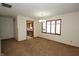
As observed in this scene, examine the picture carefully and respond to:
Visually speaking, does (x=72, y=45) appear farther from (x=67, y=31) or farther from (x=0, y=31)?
(x=0, y=31)

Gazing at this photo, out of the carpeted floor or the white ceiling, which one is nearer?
the white ceiling

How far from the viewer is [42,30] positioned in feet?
24.8

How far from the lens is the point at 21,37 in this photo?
243 inches

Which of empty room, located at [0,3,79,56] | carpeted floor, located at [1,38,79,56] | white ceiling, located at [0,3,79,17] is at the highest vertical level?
white ceiling, located at [0,3,79,17]

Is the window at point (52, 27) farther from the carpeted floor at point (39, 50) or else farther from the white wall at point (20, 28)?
the white wall at point (20, 28)

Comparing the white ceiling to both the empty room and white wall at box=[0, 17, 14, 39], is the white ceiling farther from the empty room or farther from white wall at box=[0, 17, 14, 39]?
white wall at box=[0, 17, 14, 39]

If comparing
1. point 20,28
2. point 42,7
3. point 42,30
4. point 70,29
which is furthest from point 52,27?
point 42,7

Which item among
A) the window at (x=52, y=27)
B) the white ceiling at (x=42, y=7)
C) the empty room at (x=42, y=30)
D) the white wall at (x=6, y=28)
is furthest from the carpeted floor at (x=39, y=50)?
the white wall at (x=6, y=28)

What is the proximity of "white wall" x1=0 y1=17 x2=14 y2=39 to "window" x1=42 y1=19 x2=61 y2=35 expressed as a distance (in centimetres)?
352

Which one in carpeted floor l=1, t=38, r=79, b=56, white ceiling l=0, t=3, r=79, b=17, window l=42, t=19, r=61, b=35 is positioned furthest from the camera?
window l=42, t=19, r=61, b=35

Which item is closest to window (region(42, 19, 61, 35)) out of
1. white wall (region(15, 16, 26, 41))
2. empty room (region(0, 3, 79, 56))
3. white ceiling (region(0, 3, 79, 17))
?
empty room (region(0, 3, 79, 56))

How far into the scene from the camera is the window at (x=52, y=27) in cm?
582

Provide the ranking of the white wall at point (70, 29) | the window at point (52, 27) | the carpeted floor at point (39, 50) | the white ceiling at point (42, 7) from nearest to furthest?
the white ceiling at point (42, 7) → the carpeted floor at point (39, 50) → the white wall at point (70, 29) → the window at point (52, 27)

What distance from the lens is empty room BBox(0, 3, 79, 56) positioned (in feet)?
11.8
